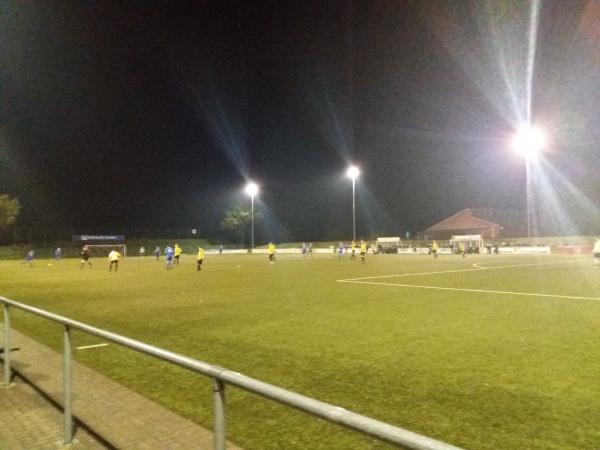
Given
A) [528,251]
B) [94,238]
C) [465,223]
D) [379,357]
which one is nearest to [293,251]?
[94,238]

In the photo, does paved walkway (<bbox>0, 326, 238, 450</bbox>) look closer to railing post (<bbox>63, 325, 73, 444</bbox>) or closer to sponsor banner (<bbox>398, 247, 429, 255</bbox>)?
railing post (<bbox>63, 325, 73, 444</bbox>)

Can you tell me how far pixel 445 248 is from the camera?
201 feet

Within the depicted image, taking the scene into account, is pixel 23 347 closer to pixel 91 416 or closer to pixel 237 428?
pixel 91 416

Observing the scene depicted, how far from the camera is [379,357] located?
7.37m

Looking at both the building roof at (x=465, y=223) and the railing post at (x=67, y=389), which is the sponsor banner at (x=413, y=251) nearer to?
the building roof at (x=465, y=223)

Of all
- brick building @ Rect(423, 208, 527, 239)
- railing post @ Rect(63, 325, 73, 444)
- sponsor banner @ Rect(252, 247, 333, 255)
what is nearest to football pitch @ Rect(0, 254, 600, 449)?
railing post @ Rect(63, 325, 73, 444)

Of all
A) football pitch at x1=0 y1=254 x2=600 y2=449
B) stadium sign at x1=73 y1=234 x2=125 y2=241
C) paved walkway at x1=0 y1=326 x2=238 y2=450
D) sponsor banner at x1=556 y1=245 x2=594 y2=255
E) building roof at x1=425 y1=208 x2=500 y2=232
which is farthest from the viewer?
building roof at x1=425 y1=208 x2=500 y2=232

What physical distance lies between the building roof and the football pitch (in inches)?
2617

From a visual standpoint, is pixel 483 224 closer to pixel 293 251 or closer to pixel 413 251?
pixel 413 251

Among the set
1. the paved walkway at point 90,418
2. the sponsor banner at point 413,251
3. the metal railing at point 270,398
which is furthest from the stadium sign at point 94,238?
the metal railing at point 270,398

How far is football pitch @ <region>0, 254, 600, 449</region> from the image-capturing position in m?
4.59

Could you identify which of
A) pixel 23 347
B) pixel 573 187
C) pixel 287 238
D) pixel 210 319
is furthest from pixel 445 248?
pixel 23 347

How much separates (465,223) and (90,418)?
271 ft

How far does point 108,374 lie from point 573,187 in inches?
3264
